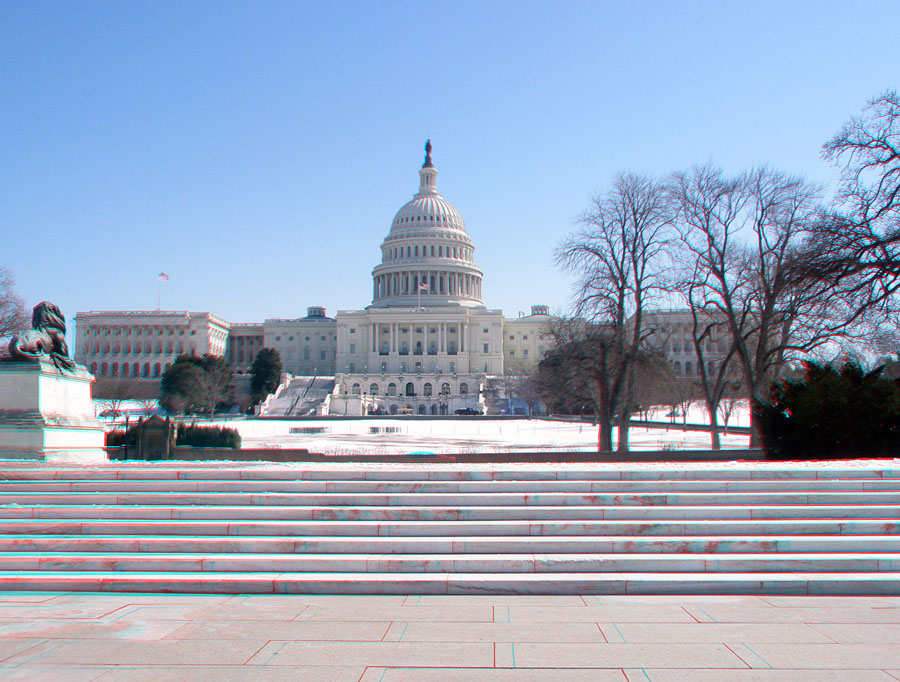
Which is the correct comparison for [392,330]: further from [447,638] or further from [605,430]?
[447,638]

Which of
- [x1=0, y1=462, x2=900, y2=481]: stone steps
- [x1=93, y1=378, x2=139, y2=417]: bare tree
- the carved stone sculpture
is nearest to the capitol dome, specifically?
[x1=93, y1=378, x2=139, y2=417]: bare tree

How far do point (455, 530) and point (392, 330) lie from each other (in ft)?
375

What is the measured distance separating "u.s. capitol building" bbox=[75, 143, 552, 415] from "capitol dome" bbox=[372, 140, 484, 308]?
7.0 inches

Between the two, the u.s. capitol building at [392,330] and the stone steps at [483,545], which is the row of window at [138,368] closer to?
the u.s. capitol building at [392,330]

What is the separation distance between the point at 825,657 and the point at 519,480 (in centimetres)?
490

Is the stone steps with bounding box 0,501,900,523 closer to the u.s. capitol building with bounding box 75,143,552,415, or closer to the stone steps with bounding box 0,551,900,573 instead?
the stone steps with bounding box 0,551,900,573

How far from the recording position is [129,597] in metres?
7.67

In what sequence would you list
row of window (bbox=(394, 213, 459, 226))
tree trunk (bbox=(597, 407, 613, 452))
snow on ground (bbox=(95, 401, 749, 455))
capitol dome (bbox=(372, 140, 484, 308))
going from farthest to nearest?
row of window (bbox=(394, 213, 459, 226)), capitol dome (bbox=(372, 140, 484, 308)), snow on ground (bbox=(95, 401, 749, 455)), tree trunk (bbox=(597, 407, 613, 452))

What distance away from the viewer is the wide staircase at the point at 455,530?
7.89 m

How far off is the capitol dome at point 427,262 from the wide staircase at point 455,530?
118 m

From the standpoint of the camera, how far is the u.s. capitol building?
12225 cm

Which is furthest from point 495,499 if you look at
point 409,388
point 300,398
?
point 409,388

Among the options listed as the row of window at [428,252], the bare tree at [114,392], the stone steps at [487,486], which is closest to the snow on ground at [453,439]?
the stone steps at [487,486]

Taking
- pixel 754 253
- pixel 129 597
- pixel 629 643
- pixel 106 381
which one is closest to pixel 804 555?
pixel 629 643
